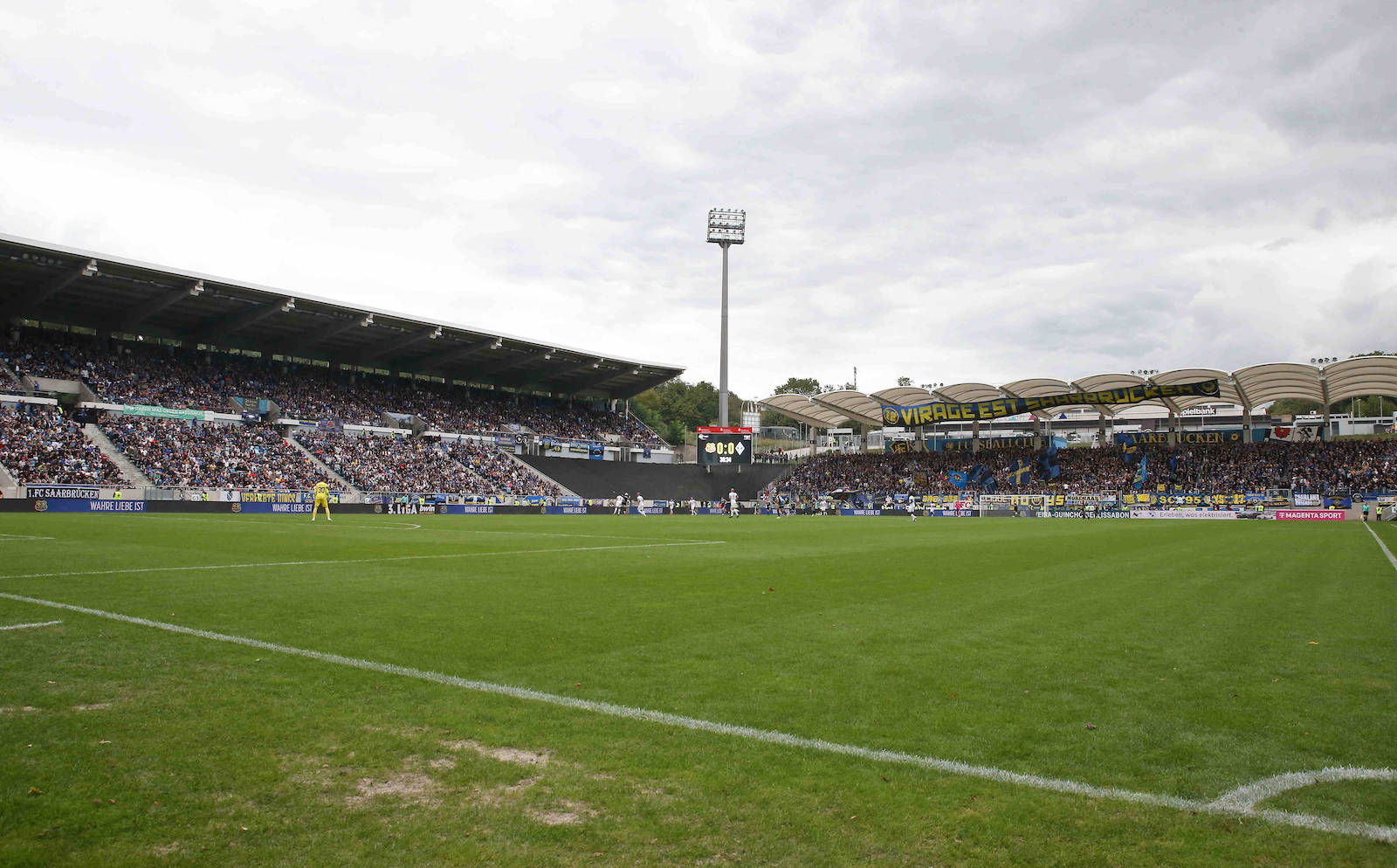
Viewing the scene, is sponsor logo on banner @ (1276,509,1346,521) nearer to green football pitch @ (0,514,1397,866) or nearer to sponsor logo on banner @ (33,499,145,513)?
green football pitch @ (0,514,1397,866)

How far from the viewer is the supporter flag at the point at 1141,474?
63694mm

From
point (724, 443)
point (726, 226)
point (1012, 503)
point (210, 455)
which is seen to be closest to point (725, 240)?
point (726, 226)

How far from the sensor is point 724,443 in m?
62.5

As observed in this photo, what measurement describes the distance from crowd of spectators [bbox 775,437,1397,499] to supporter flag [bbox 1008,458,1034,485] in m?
0.14

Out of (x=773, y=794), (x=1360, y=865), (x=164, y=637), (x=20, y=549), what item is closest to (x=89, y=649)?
(x=164, y=637)

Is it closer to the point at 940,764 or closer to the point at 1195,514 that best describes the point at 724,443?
the point at 1195,514

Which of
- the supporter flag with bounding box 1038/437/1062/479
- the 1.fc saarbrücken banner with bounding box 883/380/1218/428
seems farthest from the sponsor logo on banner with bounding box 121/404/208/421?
the supporter flag with bounding box 1038/437/1062/479

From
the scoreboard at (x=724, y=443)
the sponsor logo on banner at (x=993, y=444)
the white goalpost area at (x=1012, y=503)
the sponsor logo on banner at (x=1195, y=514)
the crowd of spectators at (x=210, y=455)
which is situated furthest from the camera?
the sponsor logo on banner at (x=993, y=444)

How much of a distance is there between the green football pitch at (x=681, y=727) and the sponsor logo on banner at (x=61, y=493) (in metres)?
28.8

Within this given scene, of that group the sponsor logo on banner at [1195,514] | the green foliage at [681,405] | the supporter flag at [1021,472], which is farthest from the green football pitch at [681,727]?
the green foliage at [681,405]

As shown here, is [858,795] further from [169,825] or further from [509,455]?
[509,455]

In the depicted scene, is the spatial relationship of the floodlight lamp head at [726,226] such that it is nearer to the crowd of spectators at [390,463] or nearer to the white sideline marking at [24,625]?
the crowd of spectators at [390,463]

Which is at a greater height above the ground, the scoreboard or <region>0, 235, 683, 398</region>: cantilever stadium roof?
<region>0, 235, 683, 398</region>: cantilever stadium roof

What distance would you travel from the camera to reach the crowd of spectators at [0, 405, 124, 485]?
35844 mm
